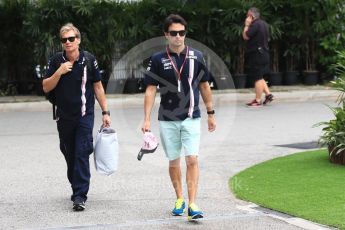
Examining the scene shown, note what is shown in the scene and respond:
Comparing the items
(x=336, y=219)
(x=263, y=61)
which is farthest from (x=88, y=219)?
(x=263, y=61)

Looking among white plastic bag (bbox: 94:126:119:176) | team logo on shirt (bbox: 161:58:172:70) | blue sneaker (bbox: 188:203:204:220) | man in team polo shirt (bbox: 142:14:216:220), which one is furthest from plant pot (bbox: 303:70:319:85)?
blue sneaker (bbox: 188:203:204:220)

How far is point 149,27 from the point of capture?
62.2ft

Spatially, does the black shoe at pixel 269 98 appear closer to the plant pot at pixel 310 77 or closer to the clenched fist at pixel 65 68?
the plant pot at pixel 310 77

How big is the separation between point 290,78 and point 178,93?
514 inches

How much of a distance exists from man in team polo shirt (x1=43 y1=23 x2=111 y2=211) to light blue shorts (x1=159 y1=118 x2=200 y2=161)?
0.89m

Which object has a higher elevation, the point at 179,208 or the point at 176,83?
the point at 176,83

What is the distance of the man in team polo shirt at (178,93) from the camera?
7.39m

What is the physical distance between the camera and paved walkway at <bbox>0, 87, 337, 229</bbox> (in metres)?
7.37

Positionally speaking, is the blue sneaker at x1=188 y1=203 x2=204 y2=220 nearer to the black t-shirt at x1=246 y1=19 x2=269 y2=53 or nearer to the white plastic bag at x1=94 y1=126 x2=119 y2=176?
the white plastic bag at x1=94 y1=126 x2=119 y2=176

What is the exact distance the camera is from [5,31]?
62.2 feet

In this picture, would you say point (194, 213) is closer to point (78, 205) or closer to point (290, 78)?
point (78, 205)

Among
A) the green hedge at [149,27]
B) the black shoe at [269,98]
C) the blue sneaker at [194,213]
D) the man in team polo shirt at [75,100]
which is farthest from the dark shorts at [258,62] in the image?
the blue sneaker at [194,213]

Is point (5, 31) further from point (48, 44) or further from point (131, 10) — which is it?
point (131, 10)

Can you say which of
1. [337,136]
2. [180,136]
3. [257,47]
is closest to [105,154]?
[180,136]
